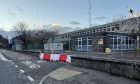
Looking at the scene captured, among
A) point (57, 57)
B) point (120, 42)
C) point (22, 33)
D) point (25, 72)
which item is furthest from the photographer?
point (22, 33)

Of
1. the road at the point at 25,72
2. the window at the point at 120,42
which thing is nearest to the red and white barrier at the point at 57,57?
the road at the point at 25,72

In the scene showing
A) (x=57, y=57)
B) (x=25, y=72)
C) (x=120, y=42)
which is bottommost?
(x=25, y=72)

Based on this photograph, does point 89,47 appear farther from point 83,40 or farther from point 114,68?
point 114,68

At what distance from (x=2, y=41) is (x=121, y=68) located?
6894 inches

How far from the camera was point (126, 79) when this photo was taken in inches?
444

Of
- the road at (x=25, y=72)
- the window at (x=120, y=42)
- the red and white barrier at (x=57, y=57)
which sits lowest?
the road at (x=25, y=72)

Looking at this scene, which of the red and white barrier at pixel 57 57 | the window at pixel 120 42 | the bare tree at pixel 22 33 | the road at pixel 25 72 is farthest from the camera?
the bare tree at pixel 22 33

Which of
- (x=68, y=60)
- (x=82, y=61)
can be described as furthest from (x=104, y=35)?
(x=82, y=61)

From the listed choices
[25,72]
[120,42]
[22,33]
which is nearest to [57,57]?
[25,72]

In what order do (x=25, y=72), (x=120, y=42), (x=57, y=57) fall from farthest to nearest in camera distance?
(x=120, y=42) < (x=57, y=57) < (x=25, y=72)

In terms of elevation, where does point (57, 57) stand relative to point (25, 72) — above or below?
above

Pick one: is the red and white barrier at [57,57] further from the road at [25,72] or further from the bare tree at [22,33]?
the bare tree at [22,33]

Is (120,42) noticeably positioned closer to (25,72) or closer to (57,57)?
(57,57)

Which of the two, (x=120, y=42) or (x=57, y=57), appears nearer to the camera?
(x=57, y=57)
